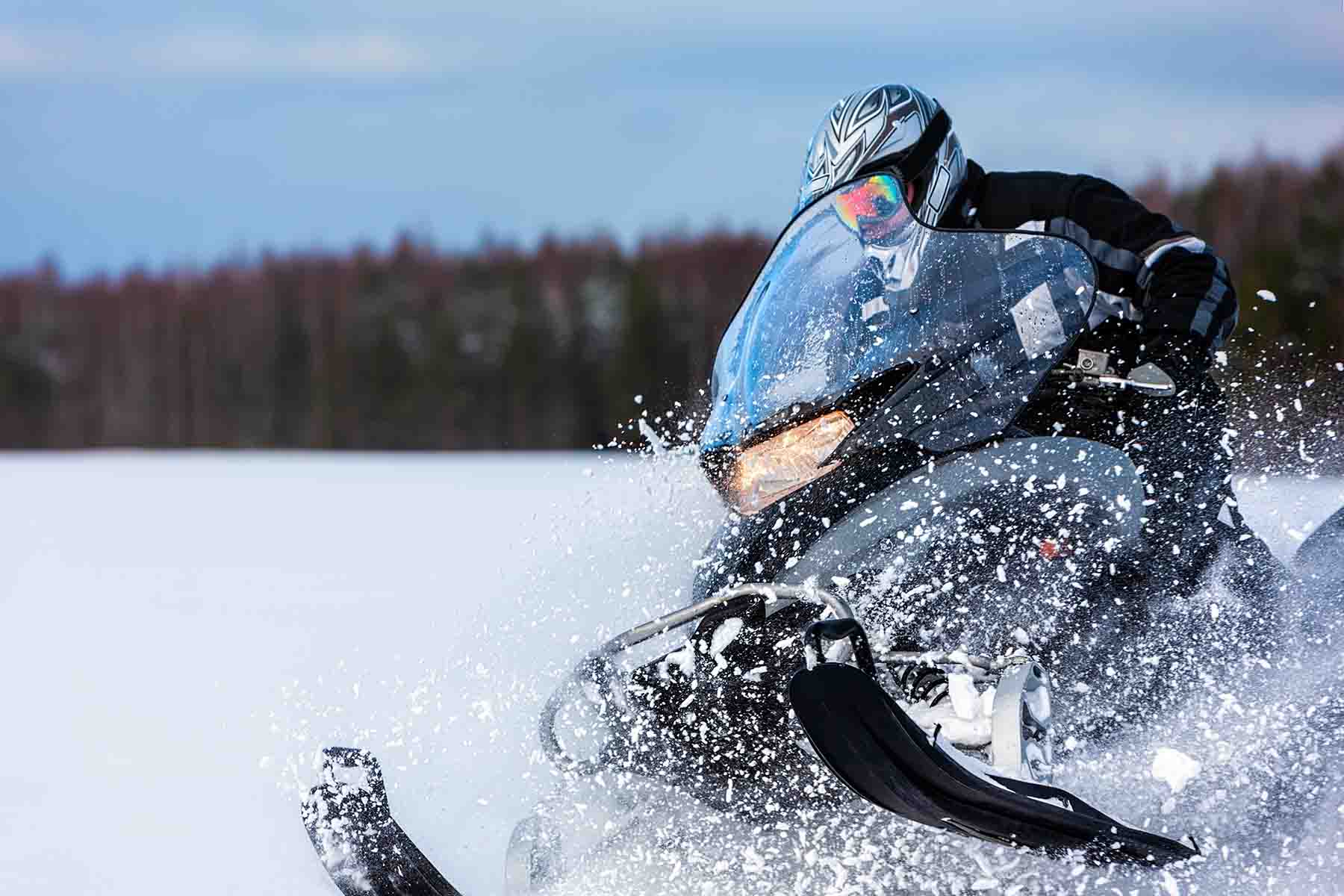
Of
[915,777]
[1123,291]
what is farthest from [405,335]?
[915,777]

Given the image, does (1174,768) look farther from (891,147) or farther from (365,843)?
(365,843)

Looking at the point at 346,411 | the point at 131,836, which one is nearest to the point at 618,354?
the point at 346,411

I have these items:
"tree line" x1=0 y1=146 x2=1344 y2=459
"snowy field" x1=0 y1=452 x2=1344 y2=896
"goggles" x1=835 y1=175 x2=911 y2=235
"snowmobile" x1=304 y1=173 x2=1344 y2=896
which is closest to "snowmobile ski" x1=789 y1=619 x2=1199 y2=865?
"snowmobile" x1=304 y1=173 x2=1344 y2=896

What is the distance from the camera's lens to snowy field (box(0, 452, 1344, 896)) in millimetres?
3480

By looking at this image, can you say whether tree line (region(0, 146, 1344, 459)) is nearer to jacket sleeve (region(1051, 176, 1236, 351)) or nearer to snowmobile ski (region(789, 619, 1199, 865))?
jacket sleeve (region(1051, 176, 1236, 351))

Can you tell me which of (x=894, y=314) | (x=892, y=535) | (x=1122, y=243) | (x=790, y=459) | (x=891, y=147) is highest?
(x=891, y=147)

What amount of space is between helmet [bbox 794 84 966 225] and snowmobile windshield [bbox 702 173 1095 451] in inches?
7.9

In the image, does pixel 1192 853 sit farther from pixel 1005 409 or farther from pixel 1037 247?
pixel 1037 247

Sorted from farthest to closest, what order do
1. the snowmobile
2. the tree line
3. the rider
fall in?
the tree line < the rider < the snowmobile

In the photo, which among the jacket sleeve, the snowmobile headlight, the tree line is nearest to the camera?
the snowmobile headlight

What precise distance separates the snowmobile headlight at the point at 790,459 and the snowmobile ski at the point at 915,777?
54 centimetres

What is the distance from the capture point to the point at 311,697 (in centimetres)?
501

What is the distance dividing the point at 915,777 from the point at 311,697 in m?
Answer: 3.16

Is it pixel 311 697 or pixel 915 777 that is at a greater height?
pixel 915 777
